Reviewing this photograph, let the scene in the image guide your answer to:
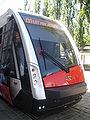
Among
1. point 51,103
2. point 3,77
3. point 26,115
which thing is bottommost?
point 26,115

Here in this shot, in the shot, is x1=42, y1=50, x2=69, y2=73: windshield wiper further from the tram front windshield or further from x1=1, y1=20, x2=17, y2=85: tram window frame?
x1=1, y1=20, x2=17, y2=85: tram window frame

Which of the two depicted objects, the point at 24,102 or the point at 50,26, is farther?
the point at 50,26

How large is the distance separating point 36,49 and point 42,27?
76 cm

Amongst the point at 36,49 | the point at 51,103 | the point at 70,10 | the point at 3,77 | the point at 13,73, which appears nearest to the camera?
the point at 51,103

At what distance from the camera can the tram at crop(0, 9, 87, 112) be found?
3229mm

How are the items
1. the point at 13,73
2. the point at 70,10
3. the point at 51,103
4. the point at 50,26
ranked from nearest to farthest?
the point at 51,103 → the point at 13,73 → the point at 50,26 → the point at 70,10

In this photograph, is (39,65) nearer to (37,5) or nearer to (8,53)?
(8,53)

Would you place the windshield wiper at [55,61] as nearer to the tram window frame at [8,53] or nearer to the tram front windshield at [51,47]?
the tram front windshield at [51,47]

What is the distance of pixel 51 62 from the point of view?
3514 millimetres

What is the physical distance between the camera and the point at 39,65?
3.33m

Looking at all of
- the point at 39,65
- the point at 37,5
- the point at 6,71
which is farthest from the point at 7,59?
the point at 37,5

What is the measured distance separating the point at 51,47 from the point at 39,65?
2.31 ft

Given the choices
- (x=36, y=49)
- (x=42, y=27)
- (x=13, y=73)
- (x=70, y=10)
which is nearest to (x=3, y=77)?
(x=13, y=73)

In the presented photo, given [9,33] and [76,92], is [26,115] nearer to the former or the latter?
[76,92]
